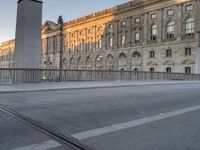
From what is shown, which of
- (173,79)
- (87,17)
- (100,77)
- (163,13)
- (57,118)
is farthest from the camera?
(87,17)

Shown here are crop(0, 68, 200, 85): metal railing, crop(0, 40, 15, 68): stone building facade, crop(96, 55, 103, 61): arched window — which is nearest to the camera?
crop(0, 68, 200, 85): metal railing

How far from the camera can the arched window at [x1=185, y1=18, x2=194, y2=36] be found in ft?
155

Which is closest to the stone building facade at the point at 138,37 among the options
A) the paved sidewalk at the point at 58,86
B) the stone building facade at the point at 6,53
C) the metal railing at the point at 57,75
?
the metal railing at the point at 57,75

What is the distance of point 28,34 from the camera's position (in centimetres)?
1789

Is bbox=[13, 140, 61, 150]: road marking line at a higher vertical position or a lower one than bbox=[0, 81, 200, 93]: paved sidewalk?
lower

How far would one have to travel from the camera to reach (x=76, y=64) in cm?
7712

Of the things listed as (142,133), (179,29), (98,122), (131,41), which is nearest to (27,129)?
(98,122)

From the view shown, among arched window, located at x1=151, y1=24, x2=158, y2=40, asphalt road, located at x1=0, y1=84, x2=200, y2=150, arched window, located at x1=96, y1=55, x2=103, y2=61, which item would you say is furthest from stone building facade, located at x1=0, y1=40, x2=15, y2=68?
asphalt road, located at x1=0, y1=84, x2=200, y2=150

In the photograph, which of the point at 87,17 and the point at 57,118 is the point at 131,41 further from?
the point at 57,118

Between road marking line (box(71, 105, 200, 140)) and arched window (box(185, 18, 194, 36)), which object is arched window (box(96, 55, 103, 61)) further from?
road marking line (box(71, 105, 200, 140))

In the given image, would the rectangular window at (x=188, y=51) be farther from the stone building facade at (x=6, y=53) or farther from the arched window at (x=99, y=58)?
the stone building facade at (x=6, y=53)

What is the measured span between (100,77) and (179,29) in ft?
112

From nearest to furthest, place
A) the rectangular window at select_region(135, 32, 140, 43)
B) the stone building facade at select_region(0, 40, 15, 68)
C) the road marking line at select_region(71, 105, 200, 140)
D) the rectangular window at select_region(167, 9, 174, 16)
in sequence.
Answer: the road marking line at select_region(71, 105, 200, 140), the rectangular window at select_region(167, 9, 174, 16), the rectangular window at select_region(135, 32, 140, 43), the stone building facade at select_region(0, 40, 15, 68)

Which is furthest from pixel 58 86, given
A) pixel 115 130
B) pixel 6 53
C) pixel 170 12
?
pixel 6 53
